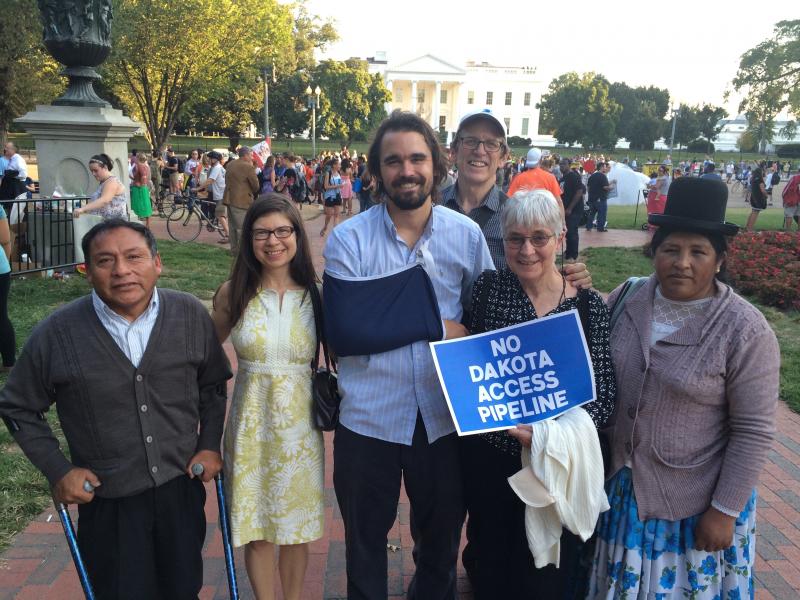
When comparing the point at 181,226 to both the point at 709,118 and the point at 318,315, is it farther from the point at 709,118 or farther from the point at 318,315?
the point at 709,118

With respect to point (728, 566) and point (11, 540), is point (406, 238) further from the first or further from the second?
point (11, 540)

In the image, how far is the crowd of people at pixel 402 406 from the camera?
216 centimetres

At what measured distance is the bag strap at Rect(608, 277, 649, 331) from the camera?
7.98 ft

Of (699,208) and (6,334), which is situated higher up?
(699,208)

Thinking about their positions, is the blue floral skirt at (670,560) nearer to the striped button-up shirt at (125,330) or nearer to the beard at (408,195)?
the beard at (408,195)

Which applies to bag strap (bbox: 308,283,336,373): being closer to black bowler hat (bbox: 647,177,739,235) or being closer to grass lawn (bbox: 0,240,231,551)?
black bowler hat (bbox: 647,177,739,235)

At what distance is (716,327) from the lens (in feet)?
7.00

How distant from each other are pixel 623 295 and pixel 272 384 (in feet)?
4.86

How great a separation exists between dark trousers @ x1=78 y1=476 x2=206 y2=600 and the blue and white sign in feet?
3.72

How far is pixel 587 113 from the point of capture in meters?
75.5

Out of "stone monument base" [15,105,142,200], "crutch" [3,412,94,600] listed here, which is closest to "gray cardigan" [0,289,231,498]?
"crutch" [3,412,94,600]

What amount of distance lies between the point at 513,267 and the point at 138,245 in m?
1.40

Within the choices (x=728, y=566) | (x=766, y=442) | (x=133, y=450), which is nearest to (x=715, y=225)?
→ (x=766, y=442)

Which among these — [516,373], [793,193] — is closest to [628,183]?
[793,193]
